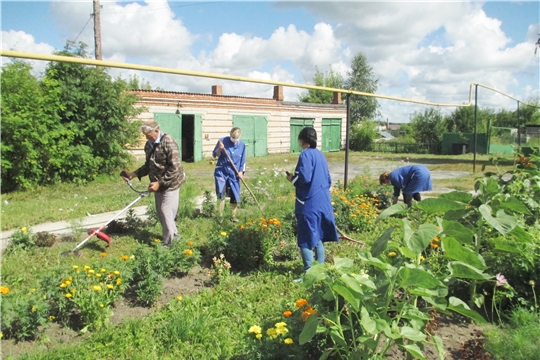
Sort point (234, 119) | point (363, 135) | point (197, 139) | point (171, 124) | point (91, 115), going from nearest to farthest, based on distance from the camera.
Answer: point (91, 115), point (171, 124), point (197, 139), point (234, 119), point (363, 135)

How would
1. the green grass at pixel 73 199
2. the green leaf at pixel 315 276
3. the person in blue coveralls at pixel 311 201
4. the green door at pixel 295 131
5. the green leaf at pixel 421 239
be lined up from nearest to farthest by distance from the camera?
the green leaf at pixel 315 276, the green leaf at pixel 421 239, the person in blue coveralls at pixel 311 201, the green grass at pixel 73 199, the green door at pixel 295 131

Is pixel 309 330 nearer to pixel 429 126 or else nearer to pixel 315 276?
pixel 315 276

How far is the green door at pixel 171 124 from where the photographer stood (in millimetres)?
18828

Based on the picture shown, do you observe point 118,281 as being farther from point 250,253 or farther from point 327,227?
point 327,227

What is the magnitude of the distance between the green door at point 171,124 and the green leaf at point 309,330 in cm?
1733

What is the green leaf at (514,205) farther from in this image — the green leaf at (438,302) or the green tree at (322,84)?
the green tree at (322,84)

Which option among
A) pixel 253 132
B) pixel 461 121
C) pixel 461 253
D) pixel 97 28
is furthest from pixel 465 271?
pixel 461 121

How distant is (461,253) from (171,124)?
17.9m

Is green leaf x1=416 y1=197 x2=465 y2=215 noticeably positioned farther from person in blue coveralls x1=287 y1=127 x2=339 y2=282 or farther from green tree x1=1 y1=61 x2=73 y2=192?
green tree x1=1 y1=61 x2=73 y2=192

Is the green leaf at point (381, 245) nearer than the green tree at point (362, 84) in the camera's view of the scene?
Yes

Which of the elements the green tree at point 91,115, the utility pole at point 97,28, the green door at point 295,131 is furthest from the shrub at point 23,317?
the green door at point 295,131

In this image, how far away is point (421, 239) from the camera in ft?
7.78

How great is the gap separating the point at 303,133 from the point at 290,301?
1789 mm

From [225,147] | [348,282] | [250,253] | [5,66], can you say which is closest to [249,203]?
[225,147]
